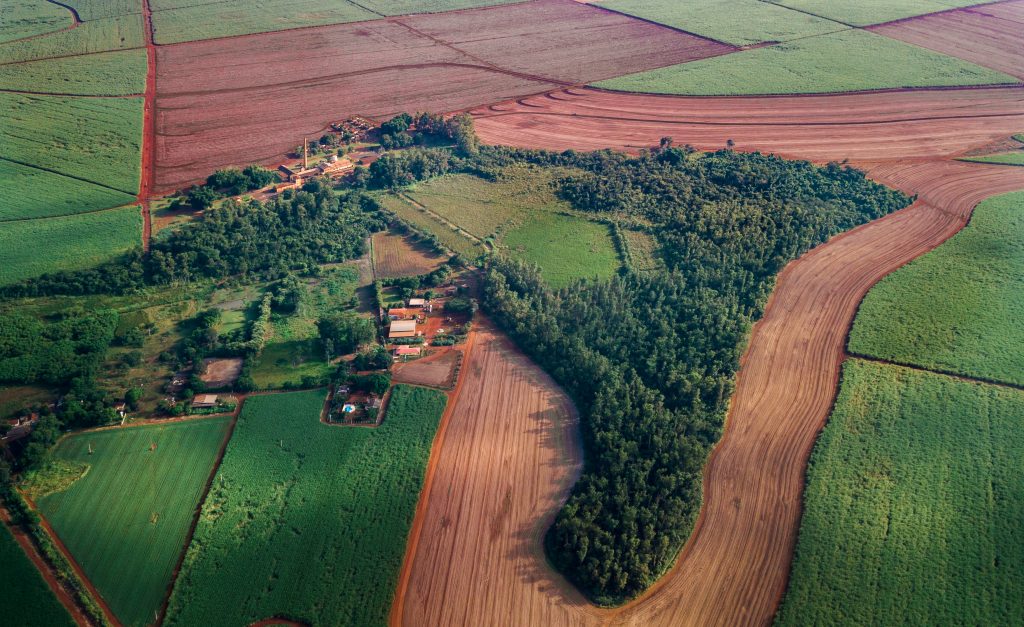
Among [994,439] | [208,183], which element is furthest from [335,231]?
[994,439]

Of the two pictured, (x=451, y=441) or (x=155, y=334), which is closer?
(x=451, y=441)

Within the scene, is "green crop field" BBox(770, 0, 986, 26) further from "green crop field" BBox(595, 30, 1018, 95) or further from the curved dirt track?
the curved dirt track

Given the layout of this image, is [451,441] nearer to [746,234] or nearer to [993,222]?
[746,234]

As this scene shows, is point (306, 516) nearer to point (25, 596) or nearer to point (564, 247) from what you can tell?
point (25, 596)

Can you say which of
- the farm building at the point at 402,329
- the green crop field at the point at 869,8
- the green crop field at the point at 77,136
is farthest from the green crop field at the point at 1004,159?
the green crop field at the point at 77,136

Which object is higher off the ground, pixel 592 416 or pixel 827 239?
pixel 827 239

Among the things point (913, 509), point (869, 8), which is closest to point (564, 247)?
point (913, 509)
